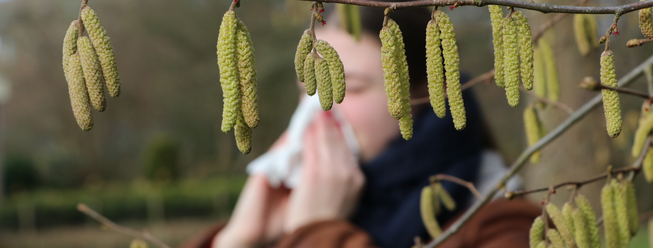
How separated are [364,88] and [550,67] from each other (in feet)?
2.46

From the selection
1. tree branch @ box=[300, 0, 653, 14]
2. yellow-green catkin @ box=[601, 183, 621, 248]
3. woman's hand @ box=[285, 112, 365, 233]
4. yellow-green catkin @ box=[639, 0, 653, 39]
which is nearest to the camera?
tree branch @ box=[300, 0, 653, 14]

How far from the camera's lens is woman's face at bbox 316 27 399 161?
1.90m

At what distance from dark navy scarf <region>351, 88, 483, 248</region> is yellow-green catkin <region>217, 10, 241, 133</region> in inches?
52.1

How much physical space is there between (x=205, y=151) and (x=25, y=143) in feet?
15.7

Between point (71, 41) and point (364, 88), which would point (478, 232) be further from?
point (71, 41)

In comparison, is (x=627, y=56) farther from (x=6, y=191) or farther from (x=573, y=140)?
(x=6, y=191)

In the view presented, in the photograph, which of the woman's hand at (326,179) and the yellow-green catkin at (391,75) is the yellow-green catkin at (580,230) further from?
the woman's hand at (326,179)

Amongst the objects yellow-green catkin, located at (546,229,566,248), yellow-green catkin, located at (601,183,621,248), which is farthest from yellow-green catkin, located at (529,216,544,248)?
yellow-green catkin, located at (601,183,621,248)

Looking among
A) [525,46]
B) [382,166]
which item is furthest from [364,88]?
[525,46]

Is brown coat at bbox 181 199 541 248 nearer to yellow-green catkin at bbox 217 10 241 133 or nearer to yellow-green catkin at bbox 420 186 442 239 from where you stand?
yellow-green catkin at bbox 420 186 442 239

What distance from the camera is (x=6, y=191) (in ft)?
42.6

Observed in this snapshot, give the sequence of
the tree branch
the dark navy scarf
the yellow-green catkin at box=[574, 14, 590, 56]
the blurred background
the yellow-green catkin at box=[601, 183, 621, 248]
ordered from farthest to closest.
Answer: the blurred background → the dark navy scarf → the yellow-green catkin at box=[574, 14, 590, 56] → the yellow-green catkin at box=[601, 183, 621, 248] → the tree branch

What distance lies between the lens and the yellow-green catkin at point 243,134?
67 centimetres

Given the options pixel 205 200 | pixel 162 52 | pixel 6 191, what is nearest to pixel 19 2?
pixel 162 52
